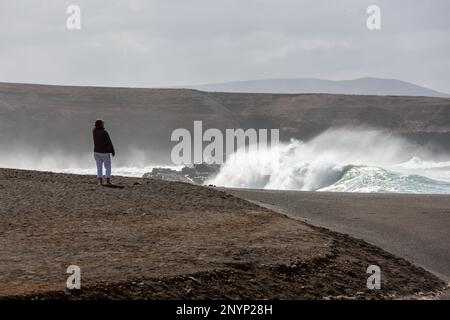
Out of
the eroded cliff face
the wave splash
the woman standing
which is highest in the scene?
the eroded cliff face

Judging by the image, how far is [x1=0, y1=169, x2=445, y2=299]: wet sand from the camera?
8.21m

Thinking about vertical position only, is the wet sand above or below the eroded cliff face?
below

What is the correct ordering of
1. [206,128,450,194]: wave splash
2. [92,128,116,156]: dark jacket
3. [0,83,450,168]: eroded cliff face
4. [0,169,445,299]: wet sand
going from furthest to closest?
[0,83,450,168]: eroded cliff face, [206,128,450,194]: wave splash, [92,128,116,156]: dark jacket, [0,169,445,299]: wet sand

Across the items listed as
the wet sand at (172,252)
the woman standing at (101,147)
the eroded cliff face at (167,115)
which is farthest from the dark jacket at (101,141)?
the eroded cliff face at (167,115)

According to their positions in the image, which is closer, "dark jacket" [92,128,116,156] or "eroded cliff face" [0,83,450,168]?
"dark jacket" [92,128,116,156]

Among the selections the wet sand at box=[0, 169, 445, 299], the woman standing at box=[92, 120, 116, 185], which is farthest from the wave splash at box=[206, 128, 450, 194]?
the wet sand at box=[0, 169, 445, 299]

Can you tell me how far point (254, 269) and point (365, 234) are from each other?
508 cm

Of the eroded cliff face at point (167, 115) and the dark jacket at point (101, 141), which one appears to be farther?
the eroded cliff face at point (167, 115)

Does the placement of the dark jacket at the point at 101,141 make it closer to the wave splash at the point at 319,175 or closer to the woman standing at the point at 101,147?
the woman standing at the point at 101,147

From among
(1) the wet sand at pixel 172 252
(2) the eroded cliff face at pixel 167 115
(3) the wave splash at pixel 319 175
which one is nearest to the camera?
(1) the wet sand at pixel 172 252

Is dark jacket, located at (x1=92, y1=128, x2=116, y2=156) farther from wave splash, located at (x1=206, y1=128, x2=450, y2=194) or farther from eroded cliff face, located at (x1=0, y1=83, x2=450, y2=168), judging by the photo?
eroded cliff face, located at (x1=0, y1=83, x2=450, y2=168)

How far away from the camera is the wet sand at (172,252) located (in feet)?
26.9
